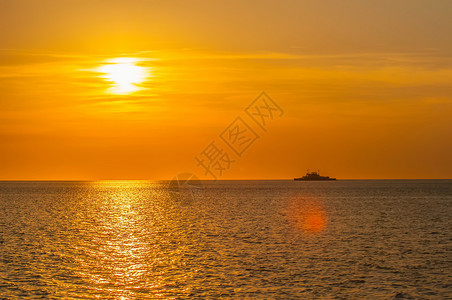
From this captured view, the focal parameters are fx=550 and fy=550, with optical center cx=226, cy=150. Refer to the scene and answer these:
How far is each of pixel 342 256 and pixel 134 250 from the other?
2246 centimetres

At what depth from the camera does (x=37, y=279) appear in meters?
42.5

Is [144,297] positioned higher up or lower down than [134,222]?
lower down

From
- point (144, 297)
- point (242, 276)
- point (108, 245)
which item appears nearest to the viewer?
point (144, 297)

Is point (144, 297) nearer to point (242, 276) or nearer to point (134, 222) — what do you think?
point (242, 276)

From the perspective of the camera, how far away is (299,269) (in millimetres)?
47469

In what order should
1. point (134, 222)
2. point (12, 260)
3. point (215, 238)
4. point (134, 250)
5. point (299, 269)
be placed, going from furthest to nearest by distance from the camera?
point (134, 222)
point (215, 238)
point (134, 250)
point (12, 260)
point (299, 269)

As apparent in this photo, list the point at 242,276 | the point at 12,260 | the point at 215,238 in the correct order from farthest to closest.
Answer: the point at 215,238 → the point at 12,260 → the point at 242,276

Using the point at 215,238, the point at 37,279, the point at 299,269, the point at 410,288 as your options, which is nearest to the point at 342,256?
the point at 299,269

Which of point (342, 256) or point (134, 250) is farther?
point (134, 250)

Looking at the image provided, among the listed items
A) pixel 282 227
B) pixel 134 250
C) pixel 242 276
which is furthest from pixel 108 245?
pixel 282 227

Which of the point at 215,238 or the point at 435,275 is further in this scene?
the point at 215,238

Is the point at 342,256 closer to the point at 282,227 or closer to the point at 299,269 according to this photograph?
the point at 299,269

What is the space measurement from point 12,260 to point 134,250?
13.6 meters

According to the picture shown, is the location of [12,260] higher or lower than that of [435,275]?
higher
